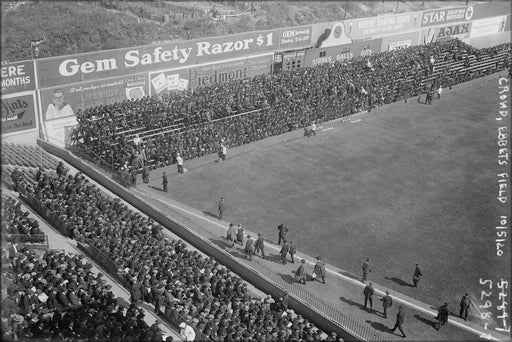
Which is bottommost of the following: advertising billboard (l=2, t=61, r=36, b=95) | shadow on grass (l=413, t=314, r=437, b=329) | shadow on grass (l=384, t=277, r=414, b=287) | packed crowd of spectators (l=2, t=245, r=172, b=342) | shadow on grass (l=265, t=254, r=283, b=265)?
shadow on grass (l=413, t=314, r=437, b=329)

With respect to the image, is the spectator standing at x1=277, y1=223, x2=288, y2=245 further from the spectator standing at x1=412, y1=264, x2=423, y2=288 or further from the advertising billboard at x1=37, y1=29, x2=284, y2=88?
the advertising billboard at x1=37, y1=29, x2=284, y2=88

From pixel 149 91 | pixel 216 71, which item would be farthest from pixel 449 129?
pixel 149 91

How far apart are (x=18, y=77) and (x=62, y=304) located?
18.9m

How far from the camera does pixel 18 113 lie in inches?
1287

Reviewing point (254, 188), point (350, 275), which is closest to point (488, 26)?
point (254, 188)

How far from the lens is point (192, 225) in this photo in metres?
27.1

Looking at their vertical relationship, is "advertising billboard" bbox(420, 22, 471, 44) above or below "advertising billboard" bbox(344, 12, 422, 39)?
below

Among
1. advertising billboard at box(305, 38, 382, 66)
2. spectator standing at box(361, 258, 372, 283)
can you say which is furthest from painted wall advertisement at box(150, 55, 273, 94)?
spectator standing at box(361, 258, 372, 283)

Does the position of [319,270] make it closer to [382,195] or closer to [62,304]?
[382,195]

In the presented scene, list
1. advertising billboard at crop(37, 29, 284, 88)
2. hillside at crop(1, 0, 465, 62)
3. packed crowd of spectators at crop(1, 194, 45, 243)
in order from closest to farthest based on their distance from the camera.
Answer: packed crowd of spectators at crop(1, 194, 45, 243) → advertising billboard at crop(37, 29, 284, 88) → hillside at crop(1, 0, 465, 62)

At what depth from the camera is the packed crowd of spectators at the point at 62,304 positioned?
52.4 ft

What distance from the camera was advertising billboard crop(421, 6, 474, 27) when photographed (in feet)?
195

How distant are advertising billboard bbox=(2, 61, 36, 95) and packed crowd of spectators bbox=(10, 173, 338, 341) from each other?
27.0ft

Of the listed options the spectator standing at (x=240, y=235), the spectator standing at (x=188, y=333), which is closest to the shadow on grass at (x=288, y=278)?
the spectator standing at (x=240, y=235)
